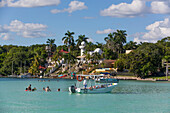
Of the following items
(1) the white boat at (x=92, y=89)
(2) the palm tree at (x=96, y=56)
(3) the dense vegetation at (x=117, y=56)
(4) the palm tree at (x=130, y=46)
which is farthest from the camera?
(4) the palm tree at (x=130, y=46)

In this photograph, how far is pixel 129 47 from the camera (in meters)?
196

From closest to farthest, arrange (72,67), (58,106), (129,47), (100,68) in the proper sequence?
(58,106) → (100,68) → (72,67) → (129,47)

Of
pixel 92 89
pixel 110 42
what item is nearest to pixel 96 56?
pixel 110 42

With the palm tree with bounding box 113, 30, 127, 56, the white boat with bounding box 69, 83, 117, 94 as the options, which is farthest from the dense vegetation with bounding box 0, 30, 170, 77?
the white boat with bounding box 69, 83, 117, 94

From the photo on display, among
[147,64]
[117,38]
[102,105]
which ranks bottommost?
[102,105]

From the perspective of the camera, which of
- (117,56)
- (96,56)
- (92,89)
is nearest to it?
(92,89)

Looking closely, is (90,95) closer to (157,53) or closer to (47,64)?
(157,53)

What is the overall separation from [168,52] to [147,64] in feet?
50.4

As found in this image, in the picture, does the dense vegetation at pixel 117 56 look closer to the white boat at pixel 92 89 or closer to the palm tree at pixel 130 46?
the palm tree at pixel 130 46

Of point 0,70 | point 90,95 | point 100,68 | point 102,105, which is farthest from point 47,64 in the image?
point 102,105


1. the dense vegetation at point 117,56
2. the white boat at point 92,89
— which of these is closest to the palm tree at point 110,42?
the dense vegetation at point 117,56

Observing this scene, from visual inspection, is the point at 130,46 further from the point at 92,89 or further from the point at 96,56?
the point at 92,89

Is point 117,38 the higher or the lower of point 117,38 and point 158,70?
the higher

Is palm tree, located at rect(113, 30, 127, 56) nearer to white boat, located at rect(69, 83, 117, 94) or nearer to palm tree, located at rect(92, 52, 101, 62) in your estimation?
palm tree, located at rect(92, 52, 101, 62)
